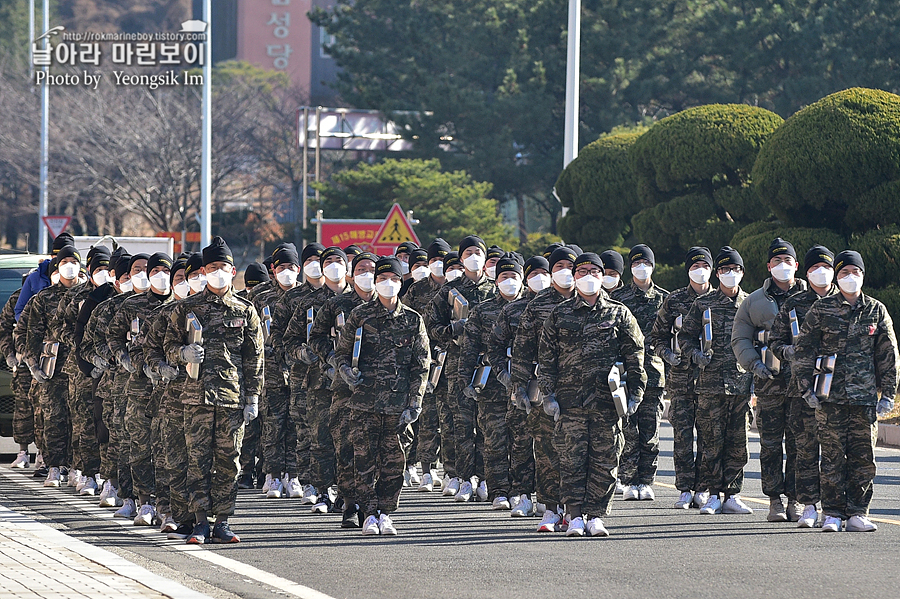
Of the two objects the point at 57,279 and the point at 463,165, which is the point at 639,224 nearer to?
the point at 57,279

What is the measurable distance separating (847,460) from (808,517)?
1.75 ft

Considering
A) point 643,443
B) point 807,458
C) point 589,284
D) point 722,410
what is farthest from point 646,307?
point 589,284

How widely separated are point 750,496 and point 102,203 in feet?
169

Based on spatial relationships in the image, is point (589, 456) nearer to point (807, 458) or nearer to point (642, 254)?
point (807, 458)

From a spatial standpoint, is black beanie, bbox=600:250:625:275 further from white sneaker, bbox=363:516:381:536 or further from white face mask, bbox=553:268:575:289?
white sneaker, bbox=363:516:381:536

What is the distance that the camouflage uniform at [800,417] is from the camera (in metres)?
10.9

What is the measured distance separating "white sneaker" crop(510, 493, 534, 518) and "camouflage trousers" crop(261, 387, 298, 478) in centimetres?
226

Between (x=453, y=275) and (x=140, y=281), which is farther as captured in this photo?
(x=453, y=275)

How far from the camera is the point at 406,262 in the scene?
597 inches

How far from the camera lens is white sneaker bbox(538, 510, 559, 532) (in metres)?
10.6

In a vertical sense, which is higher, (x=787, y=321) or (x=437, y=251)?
(x=437, y=251)

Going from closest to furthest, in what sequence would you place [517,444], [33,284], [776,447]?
1. [776,447]
2. [517,444]
3. [33,284]

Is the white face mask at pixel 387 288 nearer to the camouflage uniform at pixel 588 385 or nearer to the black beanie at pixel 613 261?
the camouflage uniform at pixel 588 385

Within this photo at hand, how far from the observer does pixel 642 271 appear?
13164mm
